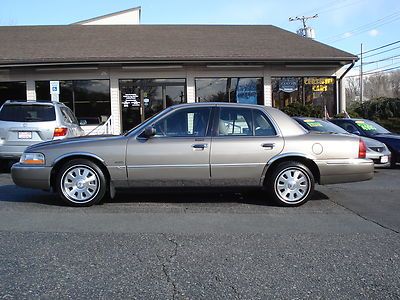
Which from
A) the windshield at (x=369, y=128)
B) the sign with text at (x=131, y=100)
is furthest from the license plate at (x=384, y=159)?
the sign with text at (x=131, y=100)

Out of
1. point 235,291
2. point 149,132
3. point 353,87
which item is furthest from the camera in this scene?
point 353,87

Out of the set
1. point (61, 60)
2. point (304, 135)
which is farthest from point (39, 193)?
point (61, 60)

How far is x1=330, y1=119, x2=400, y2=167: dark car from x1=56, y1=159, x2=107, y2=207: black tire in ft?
26.3

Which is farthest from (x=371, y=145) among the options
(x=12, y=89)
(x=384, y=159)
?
(x=12, y=89)

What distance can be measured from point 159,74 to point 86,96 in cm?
318

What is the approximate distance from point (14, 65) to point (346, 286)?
54.2 ft

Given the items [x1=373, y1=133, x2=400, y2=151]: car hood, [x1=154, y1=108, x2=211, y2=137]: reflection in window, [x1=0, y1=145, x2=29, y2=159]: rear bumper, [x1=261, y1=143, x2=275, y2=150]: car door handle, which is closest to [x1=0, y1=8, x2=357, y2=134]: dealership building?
[x1=373, y1=133, x2=400, y2=151]: car hood

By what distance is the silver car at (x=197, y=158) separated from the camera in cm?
643

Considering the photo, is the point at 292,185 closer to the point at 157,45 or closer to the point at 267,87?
the point at 267,87

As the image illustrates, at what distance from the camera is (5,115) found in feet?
32.7

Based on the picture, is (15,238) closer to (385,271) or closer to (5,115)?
(385,271)

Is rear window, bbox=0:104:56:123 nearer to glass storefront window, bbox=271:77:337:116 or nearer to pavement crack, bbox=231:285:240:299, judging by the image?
pavement crack, bbox=231:285:240:299

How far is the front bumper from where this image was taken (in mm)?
6469

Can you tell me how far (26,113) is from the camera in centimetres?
998
